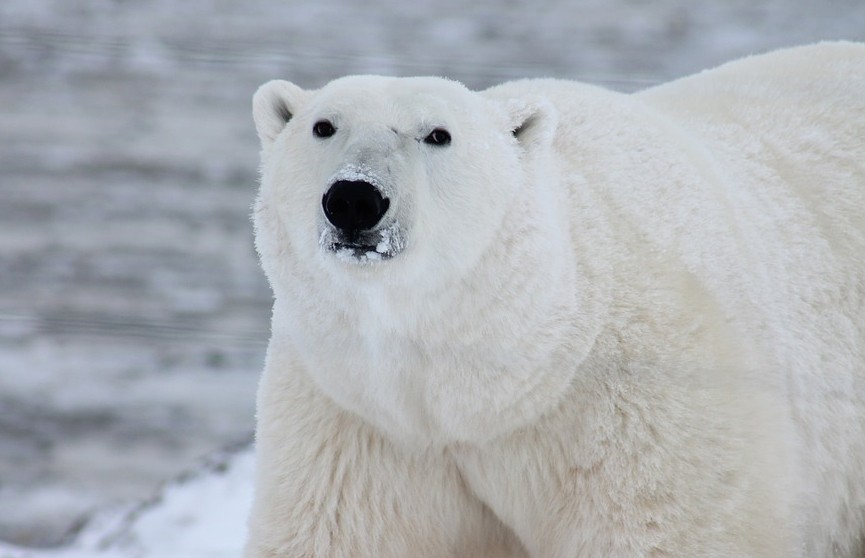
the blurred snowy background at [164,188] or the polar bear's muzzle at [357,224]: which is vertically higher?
the blurred snowy background at [164,188]

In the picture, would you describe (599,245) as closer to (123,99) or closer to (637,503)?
(637,503)

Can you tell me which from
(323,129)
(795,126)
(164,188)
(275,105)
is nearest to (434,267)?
(323,129)

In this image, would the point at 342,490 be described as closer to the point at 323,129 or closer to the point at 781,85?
the point at 323,129

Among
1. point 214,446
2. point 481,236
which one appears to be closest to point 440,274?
point 481,236

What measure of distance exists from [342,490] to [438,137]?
80cm

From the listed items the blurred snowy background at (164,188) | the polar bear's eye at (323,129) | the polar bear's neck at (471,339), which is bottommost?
the polar bear's neck at (471,339)

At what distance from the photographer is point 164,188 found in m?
5.43

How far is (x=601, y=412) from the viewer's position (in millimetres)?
2189

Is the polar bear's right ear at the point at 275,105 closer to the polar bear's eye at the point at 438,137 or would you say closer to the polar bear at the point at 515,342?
the polar bear at the point at 515,342

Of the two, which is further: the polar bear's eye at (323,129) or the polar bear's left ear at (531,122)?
the polar bear's left ear at (531,122)

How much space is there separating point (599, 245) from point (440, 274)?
42cm

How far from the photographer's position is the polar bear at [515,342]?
2078mm

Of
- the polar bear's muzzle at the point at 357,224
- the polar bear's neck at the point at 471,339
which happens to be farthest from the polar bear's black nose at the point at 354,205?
the polar bear's neck at the point at 471,339

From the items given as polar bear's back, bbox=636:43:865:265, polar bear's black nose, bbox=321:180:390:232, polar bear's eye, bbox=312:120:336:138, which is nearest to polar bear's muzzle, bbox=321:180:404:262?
polar bear's black nose, bbox=321:180:390:232
